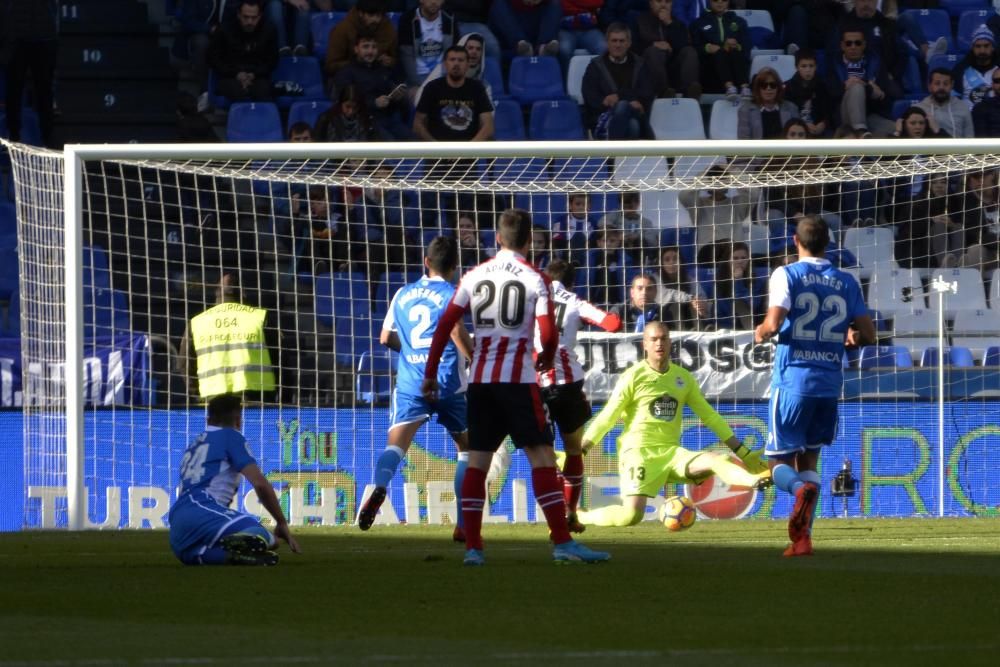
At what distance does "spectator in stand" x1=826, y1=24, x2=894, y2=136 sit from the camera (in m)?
18.2

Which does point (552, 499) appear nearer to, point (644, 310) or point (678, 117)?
point (644, 310)

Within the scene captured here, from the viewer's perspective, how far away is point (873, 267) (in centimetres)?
1530

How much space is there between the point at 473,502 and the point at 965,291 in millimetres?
8764

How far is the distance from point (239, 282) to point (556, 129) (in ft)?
16.3

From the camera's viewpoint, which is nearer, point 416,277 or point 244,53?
point 416,277

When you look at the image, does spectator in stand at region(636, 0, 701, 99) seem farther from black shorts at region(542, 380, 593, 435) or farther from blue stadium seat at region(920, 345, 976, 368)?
black shorts at region(542, 380, 593, 435)

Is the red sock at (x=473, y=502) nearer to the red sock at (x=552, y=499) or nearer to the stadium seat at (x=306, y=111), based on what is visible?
the red sock at (x=552, y=499)

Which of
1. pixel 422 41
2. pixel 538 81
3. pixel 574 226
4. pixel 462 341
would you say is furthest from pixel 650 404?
pixel 422 41

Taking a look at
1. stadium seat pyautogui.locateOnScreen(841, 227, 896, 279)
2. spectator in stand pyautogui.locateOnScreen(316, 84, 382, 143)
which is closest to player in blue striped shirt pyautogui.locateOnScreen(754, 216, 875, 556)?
stadium seat pyautogui.locateOnScreen(841, 227, 896, 279)

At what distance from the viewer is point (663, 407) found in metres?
11.8

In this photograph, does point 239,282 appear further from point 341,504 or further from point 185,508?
point 185,508

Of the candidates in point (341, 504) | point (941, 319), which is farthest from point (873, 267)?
point (341, 504)

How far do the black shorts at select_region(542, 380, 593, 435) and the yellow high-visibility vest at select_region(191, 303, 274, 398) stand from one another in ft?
11.2

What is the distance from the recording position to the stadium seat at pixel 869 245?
50.5 feet
